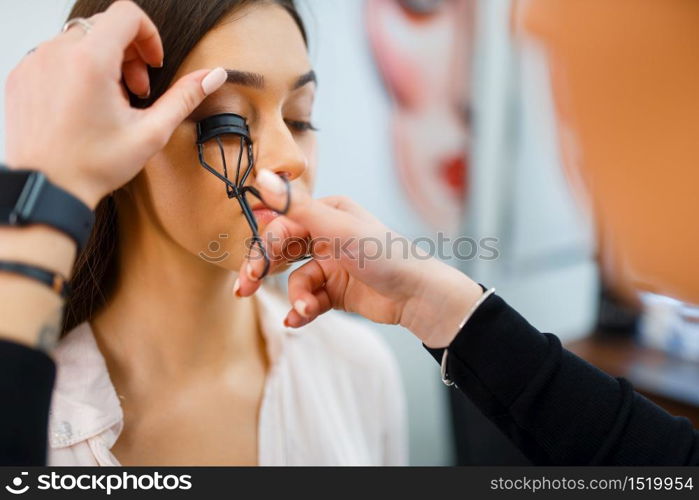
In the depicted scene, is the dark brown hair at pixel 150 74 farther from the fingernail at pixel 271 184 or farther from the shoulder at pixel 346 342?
the shoulder at pixel 346 342

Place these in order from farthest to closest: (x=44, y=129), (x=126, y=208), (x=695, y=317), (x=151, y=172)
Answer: (x=695, y=317), (x=126, y=208), (x=151, y=172), (x=44, y=129)

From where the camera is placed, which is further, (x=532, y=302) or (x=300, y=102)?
(x=532, y=302)

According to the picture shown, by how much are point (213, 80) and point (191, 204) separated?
0.19 meters

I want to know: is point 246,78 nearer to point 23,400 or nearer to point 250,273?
point 250,273

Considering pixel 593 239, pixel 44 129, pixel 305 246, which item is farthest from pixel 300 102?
pixel 593 239

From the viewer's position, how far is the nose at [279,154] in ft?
2.65

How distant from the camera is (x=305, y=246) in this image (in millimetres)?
796

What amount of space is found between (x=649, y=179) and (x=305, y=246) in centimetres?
178

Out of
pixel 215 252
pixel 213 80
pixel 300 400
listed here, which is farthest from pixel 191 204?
pixel 300 400

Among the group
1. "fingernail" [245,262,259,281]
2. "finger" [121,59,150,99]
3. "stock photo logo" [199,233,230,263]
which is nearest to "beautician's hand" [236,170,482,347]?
"fingernail" [245,262,259,281]

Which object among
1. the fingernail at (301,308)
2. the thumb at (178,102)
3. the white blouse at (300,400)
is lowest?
the white blouse at (300,400)

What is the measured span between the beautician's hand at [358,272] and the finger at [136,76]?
218 millimetres
